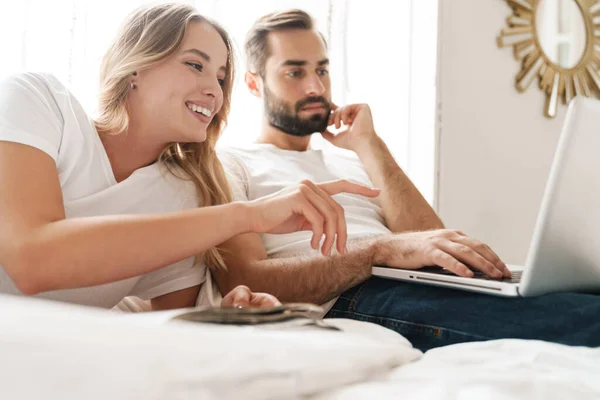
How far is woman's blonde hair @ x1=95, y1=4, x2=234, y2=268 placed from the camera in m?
1.32

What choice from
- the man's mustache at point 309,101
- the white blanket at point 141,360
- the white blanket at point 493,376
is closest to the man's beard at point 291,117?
the man's mustache at point 309,101

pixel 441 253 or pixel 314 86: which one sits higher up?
pixel 314 86

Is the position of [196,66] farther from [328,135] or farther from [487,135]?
[487,135]

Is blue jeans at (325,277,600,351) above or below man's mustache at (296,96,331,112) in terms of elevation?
below

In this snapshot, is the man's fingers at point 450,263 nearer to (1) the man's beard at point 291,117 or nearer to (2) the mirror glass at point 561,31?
(1) the man's beard at point 291,117

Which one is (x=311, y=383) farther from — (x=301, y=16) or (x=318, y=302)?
(x=301, y=16)

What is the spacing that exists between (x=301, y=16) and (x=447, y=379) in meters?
1.70

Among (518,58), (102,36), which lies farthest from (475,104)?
(102,36)

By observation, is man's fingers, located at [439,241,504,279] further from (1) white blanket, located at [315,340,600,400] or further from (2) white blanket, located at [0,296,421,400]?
(2) white blanket, located at [0,296,421,400]

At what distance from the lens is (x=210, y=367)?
1.54 ft

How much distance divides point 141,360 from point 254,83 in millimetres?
1756

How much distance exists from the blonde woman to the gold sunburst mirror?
196cm

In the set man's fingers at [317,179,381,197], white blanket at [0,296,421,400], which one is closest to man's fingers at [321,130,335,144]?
man's fingers at [317,179,381,197]

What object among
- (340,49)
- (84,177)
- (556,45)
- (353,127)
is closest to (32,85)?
(84,177)
